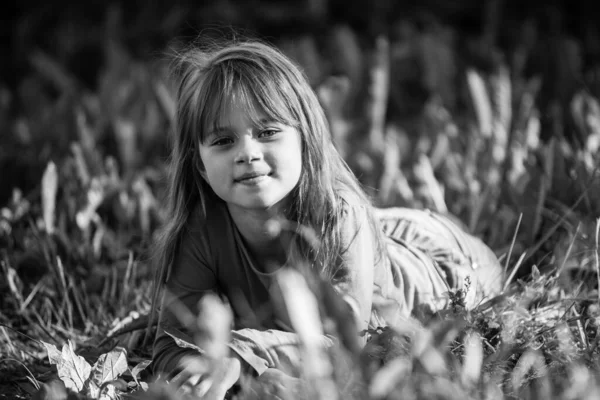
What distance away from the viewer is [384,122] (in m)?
4.28

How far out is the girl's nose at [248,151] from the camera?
1.78 meters

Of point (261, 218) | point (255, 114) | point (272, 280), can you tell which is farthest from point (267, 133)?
point (272, 280)

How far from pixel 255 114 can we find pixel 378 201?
4.21 feet

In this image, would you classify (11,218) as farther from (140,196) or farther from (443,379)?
(443,379)

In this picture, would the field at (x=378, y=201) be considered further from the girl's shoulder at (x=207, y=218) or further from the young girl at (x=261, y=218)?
the girl's shoulder at (x=207, y=218)

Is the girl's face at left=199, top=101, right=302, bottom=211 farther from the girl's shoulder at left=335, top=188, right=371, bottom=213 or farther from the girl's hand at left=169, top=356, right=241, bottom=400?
the girl's hand at left=169, top=356, right=241, bottom=400

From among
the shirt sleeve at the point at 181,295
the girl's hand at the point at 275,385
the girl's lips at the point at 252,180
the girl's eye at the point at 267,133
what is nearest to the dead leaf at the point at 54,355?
the shirt sleeve at the point at 181,295

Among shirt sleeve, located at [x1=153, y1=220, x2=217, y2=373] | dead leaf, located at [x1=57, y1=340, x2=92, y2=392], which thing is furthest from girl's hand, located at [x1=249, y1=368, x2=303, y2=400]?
dead leaf, located at [x1=57, y1=340, x2=92, y2=392]

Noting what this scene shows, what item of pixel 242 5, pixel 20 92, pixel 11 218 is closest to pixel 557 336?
pixel 11 218

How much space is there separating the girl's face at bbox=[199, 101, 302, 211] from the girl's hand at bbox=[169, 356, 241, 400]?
0.39 metres

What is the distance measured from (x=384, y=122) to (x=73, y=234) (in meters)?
2.08

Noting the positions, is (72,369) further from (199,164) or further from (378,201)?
(378,201)

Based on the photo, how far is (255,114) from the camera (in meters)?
1.81

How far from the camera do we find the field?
1.54 metres
